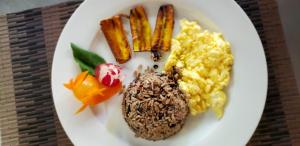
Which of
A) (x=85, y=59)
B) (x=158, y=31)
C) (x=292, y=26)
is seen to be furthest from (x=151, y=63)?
(x=292, y=26)

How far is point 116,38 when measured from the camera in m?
1.84

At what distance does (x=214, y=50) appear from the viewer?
172cm

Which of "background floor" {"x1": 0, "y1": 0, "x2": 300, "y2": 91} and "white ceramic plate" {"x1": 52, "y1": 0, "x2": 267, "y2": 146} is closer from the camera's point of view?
"white ceramic plate" {"x1": 52, "y1": 0, "x2": 267, "y2": 146}

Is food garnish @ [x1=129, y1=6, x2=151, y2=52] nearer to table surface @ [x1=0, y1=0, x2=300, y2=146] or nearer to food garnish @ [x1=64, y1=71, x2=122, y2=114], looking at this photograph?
food garnish @ [x1=64, y1=71, x2=122, y2=114]

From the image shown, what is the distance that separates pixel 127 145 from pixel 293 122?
2.41ft

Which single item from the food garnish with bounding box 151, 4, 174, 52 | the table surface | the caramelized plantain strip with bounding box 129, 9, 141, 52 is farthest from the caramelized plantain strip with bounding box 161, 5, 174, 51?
the table surface

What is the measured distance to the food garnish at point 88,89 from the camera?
173 cm

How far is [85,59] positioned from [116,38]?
0.52 feet

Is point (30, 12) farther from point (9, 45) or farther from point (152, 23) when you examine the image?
point (152, 23)

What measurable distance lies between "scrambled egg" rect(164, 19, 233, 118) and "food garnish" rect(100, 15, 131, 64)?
19cm

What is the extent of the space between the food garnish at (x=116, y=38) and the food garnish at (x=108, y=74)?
6 centimetres

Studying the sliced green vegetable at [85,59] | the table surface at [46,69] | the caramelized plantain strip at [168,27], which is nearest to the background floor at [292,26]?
the table surface at [46,69]

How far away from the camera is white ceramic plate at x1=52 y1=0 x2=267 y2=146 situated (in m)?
1.74

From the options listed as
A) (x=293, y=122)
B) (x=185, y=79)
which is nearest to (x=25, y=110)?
(x=185, y=79)
